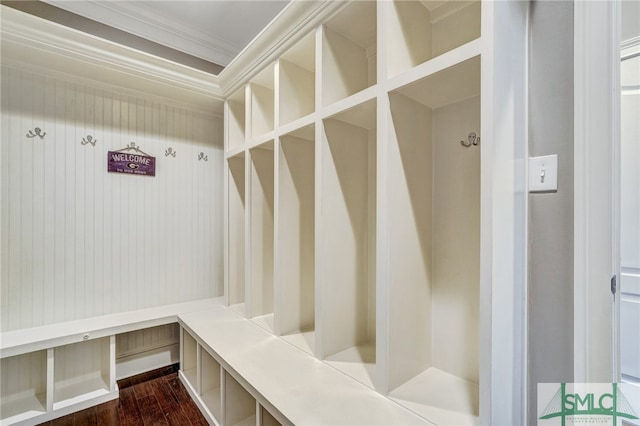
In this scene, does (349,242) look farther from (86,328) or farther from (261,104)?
(86,328)

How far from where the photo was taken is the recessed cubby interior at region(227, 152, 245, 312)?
95.8 inches

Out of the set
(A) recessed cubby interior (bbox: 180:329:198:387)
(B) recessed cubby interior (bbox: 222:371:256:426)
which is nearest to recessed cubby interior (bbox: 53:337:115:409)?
(A) recessed cubby interior (bbox: 180:329:198:387)

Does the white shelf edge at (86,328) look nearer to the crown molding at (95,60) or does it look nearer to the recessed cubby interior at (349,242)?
the recessed cubby interior at (349,242)

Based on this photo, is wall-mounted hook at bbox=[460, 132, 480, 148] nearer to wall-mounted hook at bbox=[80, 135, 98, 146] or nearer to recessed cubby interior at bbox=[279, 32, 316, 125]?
recessed cubby interior at bbox=[279, 32, 316, 125]

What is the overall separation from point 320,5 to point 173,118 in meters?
1.66

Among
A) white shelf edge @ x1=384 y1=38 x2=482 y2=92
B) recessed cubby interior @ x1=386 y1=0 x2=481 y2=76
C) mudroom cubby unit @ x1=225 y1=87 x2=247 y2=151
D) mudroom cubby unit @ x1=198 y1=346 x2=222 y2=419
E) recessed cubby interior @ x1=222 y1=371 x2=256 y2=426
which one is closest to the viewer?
white shelf edge @ x1=384 y1=38 x2=482 y2=92

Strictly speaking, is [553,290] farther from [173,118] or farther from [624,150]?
[173,118]

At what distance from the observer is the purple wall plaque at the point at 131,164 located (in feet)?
7.36

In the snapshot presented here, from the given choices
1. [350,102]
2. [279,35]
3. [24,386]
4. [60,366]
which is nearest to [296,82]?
[279,35]

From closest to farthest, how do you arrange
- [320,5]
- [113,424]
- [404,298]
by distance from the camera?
[404,298] < [320,5] < [113,424]

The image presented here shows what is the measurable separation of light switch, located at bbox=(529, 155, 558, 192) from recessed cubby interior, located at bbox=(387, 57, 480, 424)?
0.92 ft

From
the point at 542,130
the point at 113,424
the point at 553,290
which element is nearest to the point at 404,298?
the point at 553,290

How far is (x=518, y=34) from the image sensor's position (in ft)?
3.44

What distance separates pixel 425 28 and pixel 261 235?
159 cm
